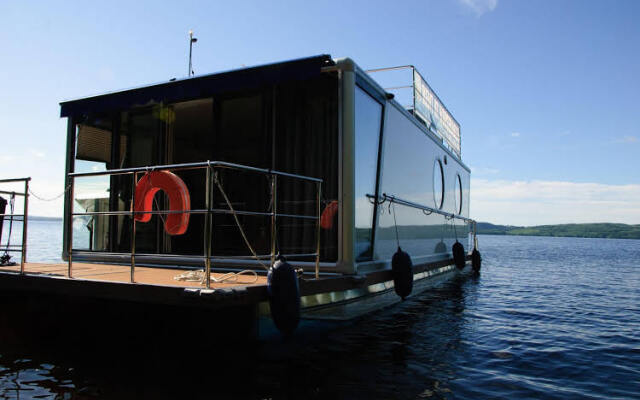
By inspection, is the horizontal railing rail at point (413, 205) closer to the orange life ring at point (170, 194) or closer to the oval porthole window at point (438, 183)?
the oval porthole window at point (438, 183)

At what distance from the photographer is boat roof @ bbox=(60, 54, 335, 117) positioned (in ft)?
16.7

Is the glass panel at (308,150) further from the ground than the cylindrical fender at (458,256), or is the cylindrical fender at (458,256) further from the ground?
the glass panel at (308,150)

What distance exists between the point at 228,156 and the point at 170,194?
6.01 ft

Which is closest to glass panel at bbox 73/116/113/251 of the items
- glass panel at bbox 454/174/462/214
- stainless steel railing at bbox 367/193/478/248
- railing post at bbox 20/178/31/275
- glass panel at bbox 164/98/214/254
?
glass panel at bbox 164/98/214/254

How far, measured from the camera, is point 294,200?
5.88 metres

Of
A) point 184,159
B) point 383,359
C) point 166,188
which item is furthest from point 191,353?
point 184,159

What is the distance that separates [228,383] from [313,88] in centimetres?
334

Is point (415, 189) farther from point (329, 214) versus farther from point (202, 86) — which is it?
point (202, 86)

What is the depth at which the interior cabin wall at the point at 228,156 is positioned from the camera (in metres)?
5.69

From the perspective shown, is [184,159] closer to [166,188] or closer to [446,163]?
[166,188]

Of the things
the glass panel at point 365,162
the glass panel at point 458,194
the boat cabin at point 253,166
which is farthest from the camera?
the glass panel at point 458,194

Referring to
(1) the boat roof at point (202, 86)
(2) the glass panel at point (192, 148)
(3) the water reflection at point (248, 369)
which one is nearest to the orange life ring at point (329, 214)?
(3) the water reflection at point (248, 369)

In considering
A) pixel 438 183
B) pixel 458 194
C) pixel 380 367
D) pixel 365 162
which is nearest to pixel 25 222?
pixel 365 162

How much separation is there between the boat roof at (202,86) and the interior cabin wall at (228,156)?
0.33 m
